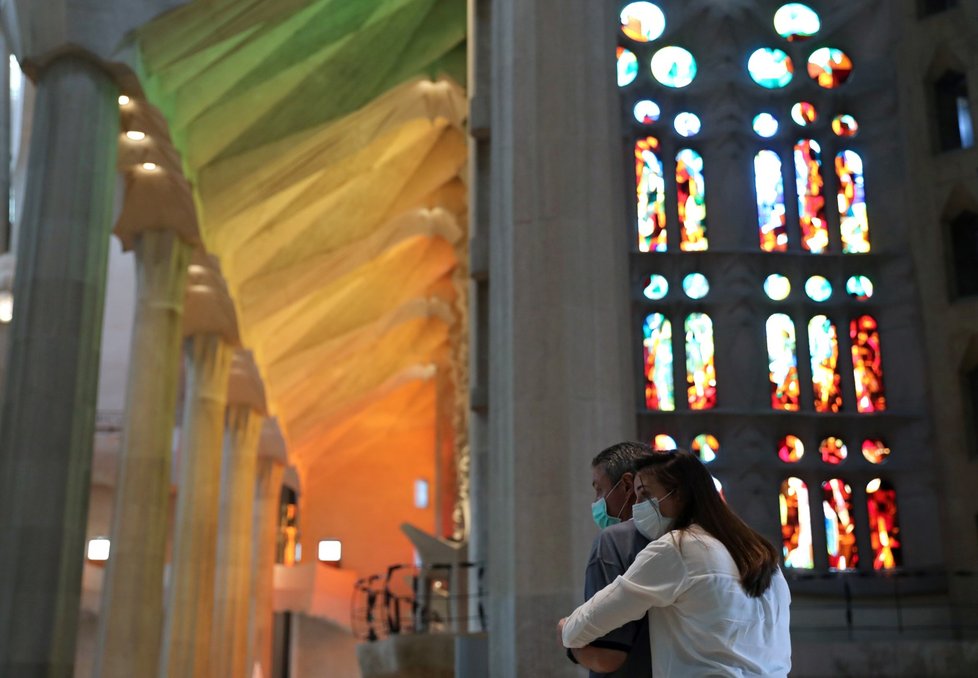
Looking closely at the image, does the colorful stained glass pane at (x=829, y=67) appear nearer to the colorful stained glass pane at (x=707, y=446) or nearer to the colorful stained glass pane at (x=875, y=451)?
the colorful stained glass pane at (x=875, y=451)

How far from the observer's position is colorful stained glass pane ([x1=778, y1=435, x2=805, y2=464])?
15.0m

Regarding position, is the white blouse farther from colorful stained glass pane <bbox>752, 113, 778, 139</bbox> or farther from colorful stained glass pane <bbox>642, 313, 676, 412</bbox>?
colorful stained glass pane <bbox>752, 113, 778, 139</bbox>

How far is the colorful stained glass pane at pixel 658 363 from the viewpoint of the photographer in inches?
597

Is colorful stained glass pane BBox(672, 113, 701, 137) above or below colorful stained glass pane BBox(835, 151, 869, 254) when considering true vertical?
above

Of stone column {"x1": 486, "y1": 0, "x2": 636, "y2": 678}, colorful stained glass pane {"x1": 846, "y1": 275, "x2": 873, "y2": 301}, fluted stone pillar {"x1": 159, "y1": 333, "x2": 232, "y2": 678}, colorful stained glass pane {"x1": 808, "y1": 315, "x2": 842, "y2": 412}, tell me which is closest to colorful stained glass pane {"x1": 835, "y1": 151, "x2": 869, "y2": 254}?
colorful stained glass pane {"x1": 846, "y1": 275, "x2": 873, "y2": 301}

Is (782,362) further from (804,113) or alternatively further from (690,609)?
(690,609)

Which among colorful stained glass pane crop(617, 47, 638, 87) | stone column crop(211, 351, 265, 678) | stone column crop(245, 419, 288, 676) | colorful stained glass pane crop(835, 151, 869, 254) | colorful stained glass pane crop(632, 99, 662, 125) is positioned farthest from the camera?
stone column crop(245, 419, 288, 676)

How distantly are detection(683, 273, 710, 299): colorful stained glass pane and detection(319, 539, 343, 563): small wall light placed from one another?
2364cm

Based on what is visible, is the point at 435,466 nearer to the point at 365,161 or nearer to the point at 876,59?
the point at 365,161

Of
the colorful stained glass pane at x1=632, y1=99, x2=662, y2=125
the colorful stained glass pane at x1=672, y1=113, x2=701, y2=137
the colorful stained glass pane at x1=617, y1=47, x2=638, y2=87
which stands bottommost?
the colorful stained glass pane at x1=672, y1=113, x2=701, y2=137

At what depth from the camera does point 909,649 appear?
12883 millimetres

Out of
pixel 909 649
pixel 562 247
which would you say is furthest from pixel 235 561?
pixel 562 247

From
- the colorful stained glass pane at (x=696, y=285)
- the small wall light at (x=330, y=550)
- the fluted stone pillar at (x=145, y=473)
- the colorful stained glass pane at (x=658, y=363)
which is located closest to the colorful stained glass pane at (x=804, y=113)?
the colorful stained glass pane at (x=696, y=285)

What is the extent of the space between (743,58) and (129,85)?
301 inches
